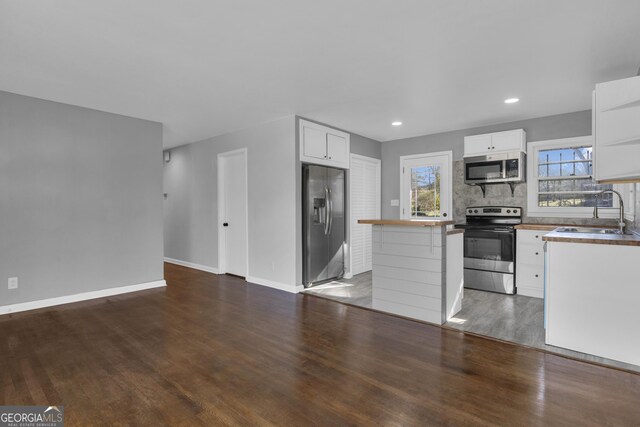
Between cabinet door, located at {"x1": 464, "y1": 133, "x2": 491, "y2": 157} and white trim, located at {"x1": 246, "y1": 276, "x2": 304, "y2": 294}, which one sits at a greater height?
cabinet door, located at {"x1": 464, "y1": 133, "x2": 491, "y2": 157}

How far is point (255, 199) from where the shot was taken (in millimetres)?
4969

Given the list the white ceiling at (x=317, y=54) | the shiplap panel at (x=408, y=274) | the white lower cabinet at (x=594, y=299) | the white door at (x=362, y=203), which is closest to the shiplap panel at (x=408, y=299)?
the shiplap panel at (x=408, y=274)

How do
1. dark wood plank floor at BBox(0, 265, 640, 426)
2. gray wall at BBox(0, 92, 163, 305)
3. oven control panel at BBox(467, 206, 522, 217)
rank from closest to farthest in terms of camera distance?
dark wood plank floor at BBox(0, 265, 640, 426) < gray wall at BBox(0, 92, 163, 305) < oven control panel at BBox(467, 206, 522, 217)

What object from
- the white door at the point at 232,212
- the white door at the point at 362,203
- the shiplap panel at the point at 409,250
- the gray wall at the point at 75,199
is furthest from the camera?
the white door at the point at 362,203

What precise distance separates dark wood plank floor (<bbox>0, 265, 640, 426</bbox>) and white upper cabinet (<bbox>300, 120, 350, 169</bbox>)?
230cm

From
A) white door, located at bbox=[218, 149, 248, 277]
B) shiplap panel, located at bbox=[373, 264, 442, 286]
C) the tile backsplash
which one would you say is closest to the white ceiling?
the tile backsplash

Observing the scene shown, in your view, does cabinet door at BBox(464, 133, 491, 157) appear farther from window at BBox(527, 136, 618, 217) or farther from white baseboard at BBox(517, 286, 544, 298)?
white baseboard at BBox(517, 286, 544, 298)

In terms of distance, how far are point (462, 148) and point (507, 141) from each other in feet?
2.47

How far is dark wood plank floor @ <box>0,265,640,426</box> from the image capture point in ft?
5.96

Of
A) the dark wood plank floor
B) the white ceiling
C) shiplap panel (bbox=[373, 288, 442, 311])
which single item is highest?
the white ceiling

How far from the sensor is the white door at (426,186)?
5414mm

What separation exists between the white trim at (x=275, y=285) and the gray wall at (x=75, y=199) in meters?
1.37

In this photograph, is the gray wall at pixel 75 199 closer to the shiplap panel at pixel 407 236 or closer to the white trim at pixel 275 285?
the white trim at pixel 275 285

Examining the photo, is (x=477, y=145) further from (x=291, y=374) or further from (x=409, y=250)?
(x=291, y=374)
